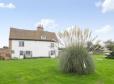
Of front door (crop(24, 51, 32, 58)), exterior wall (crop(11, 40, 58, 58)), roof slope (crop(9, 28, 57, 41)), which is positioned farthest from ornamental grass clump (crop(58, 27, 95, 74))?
front door (crop(24, 51, 32, 58))

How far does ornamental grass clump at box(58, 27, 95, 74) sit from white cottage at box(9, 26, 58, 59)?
2772 centimetres

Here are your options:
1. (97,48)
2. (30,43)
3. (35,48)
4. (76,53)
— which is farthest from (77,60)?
(35,48)

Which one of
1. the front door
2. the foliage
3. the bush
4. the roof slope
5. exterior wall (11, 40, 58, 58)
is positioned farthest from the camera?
the front door

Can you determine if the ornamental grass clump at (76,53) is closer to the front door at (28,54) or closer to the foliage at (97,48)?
→ the foliage at (97,48)

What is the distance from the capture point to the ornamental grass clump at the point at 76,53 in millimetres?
13359

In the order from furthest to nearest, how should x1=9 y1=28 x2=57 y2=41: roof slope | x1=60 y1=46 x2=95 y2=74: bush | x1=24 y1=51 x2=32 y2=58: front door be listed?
x1=24 y1=51 x2=32 y2=58: front door
x1=9 y1=28 x2=57 y2=41: roof slope
x1=60 y1=46 x2=95 y2=74: bush

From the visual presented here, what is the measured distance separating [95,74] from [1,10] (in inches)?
593

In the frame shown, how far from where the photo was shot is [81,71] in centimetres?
1341

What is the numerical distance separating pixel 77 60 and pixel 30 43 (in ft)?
108

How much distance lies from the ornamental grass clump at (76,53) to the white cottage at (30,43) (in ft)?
91.0

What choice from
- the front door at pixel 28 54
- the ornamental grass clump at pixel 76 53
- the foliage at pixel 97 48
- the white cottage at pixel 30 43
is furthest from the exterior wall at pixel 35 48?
the ornamental grass clump at pixel 76 53

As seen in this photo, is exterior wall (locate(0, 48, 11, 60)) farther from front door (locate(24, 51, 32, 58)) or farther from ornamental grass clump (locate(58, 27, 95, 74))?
ornamental grass clump (locate(58, 27, 95, 74))

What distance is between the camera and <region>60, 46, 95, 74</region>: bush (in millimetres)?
13312

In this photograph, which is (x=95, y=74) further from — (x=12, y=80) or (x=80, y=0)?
(x=80, y=0)
